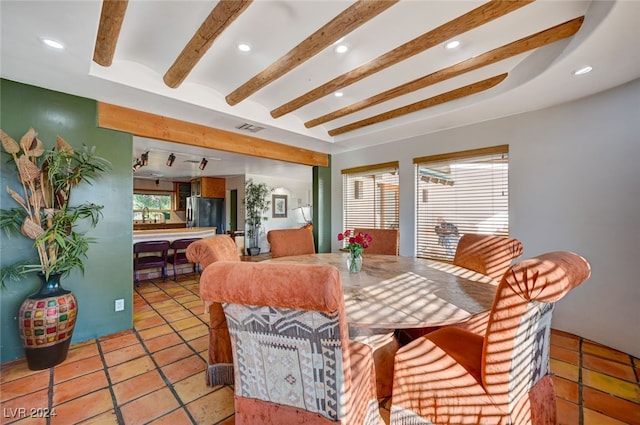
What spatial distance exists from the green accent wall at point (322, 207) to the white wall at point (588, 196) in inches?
102

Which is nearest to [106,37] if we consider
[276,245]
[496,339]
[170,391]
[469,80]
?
[276,245]

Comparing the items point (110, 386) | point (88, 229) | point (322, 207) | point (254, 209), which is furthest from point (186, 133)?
point (254, 209)

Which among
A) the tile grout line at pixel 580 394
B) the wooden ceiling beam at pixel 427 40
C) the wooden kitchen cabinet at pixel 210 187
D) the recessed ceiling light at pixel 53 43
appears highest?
the wooden ceiling beam at pixel 427 40

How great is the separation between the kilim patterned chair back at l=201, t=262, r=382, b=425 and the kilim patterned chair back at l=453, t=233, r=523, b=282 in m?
1.55

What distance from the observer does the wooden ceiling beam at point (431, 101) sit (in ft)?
8.09

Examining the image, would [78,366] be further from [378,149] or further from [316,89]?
[378,149]

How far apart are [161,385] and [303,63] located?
2.65 metres

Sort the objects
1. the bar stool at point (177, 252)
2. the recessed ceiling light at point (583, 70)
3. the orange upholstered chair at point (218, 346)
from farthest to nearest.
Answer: the bar stool at point (177, 252) < the recessed ceiling light at point (583, 70) < the orange upholstered chair at point (218, 346)

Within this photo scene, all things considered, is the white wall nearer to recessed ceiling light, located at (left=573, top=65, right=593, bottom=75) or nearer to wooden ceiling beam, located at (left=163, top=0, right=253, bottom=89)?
recessed ceiling light, located at (left=573, top=65, right=593, bottom=75)

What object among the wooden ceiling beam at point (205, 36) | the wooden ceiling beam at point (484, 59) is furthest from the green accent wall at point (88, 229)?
the wooden ceiling beam at point (484, 59)

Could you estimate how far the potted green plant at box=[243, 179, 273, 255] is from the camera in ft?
24.5

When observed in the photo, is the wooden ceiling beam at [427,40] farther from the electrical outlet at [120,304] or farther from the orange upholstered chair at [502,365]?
the electrical outlet at [120,304]

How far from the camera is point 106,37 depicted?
1.69 meters

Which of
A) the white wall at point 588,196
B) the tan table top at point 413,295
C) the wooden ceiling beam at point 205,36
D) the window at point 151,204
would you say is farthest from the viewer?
the window at point 151,204
